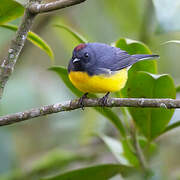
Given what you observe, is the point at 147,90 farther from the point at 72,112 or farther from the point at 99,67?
the point at 72,112

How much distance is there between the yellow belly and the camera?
2.79m

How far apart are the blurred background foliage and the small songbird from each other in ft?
1.92

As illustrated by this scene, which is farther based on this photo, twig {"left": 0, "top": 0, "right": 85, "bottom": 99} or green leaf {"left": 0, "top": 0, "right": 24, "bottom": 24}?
green leaf {"left": 0, "top": 0, "right": 24, "bottom": 24}

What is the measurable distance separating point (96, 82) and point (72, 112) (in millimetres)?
1515

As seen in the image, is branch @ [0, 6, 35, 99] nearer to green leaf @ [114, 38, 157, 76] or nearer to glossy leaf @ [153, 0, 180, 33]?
green leaf @ [114, 38, 157, 76]

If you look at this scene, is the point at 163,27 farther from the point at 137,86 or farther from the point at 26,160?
the point at 26,160

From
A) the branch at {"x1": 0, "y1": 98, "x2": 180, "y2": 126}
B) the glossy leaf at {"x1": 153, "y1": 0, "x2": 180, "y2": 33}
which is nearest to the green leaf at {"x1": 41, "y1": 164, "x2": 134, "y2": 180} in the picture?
the branch at {"x1": 0, "y1": 98, "x2": 180, "y2": 126}

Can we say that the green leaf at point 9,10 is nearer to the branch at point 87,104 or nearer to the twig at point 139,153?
the branch at point 87,104

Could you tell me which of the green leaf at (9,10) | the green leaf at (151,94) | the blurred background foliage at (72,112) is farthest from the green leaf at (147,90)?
the green leaf at (9,10)

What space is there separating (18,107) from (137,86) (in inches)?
67.3

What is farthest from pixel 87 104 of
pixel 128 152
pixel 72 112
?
pixel 72 112

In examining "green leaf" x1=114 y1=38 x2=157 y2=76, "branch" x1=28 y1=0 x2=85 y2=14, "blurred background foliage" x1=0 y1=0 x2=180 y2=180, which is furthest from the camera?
"blurred background foliage" x1=0 y1=0 x2=180 y2=180

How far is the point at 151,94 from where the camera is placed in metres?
2.47

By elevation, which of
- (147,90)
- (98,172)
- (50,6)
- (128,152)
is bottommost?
(98,172)
